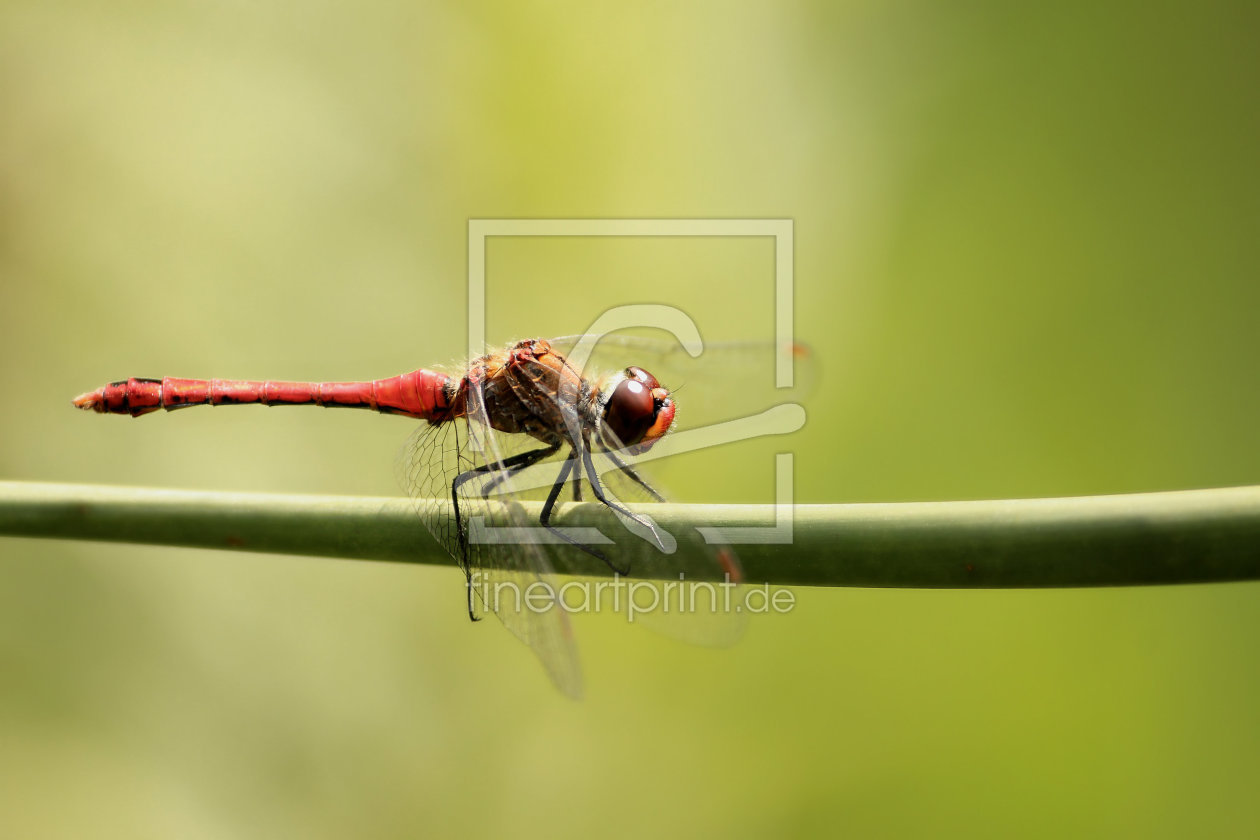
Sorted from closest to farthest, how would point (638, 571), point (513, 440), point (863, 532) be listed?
point (863, 532) → point (638, 571) → point (513, 440)

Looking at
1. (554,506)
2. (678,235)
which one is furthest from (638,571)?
(678,235)

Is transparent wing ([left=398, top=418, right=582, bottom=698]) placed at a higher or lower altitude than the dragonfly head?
lower

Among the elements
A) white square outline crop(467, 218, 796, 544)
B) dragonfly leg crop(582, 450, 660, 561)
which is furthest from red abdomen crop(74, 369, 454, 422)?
dragonfly leg crop(582, 450, 660, 561)

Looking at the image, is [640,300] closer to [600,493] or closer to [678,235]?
[678,235]

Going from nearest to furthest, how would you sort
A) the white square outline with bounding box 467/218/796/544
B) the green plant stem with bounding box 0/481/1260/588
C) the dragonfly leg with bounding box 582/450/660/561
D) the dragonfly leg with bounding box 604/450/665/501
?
the green plant stem with bounding box 0/481/1260/588, the dragonfly leg with bounding box 582/450/660/561, the dragonfly leg with bounding box 604/450/665/501, the white square outline with bounding box 467/218/796/544

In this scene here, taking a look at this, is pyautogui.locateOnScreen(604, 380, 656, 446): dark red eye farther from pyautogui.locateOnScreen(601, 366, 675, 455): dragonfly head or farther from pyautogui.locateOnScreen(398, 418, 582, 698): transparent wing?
pyautogui.locateOnScreen(398, 418, 582, 698): transparent wing

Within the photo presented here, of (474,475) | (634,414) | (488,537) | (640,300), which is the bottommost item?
(488,537)
